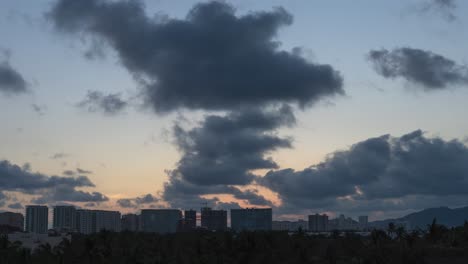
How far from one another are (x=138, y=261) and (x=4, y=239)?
3326cm

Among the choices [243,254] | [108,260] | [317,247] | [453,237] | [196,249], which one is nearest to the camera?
[108,260]

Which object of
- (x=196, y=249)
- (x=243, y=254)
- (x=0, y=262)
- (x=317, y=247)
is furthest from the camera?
(x=317, y=247)

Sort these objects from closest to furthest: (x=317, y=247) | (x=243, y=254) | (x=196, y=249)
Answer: (x=243, y=254)
(x=196, y=249)
(x=317, y=247)

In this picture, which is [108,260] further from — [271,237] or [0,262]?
[271,237]

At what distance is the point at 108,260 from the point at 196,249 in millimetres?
29653

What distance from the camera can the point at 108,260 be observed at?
379ft

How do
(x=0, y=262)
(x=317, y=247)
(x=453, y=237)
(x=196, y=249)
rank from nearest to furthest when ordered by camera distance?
1. (x=0, y=262)
2. (x=196, y=249)
3. (x=453, y=237)
4. (x=317, y=247)

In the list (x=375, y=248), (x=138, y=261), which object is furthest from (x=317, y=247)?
(x=138, y=261)

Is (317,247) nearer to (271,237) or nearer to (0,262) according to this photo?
(271,237)

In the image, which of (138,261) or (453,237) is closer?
(138,261)

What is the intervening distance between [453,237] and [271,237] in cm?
4564

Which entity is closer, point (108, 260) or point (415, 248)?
point (108, 260)

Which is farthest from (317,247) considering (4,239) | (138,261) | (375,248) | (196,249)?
(4,239)

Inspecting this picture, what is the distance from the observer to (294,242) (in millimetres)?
160750
